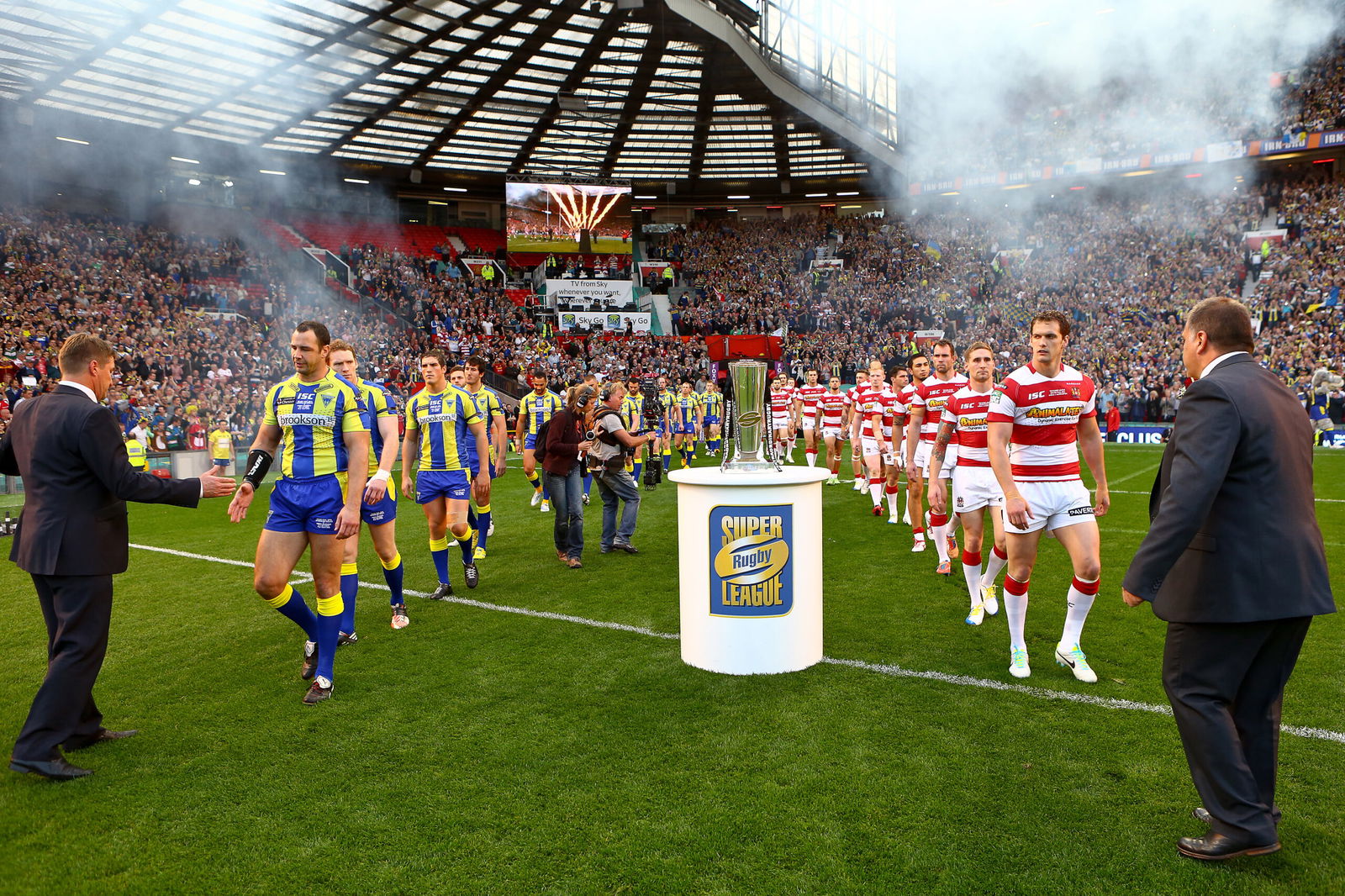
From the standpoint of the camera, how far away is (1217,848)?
2811 millimetres

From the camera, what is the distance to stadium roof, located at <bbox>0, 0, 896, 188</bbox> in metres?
19.8

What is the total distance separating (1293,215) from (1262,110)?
17.1ft

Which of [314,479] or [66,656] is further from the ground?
[314,479]

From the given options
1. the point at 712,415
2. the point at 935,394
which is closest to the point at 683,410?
the point at 712,415

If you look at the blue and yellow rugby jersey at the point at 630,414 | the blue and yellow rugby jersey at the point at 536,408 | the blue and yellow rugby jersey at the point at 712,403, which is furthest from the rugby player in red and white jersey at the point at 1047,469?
the blue and yellow rugby jersey at the point at 712,403

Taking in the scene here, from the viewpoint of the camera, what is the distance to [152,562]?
8.95m

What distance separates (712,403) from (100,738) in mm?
20050

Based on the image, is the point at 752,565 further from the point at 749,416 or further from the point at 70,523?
the point at 70,523

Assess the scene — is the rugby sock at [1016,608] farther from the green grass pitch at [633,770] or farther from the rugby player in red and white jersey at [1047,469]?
the green grass pitch at [633,770]

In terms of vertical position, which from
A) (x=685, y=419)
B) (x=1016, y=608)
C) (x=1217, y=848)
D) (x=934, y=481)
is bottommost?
(x=1217, y=848)

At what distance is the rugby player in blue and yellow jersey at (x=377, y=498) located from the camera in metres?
5.11

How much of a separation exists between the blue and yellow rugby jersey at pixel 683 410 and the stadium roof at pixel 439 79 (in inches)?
434

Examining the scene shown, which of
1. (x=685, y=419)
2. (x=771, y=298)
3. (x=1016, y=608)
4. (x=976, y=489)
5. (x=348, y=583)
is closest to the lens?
(x=1016, y=608)

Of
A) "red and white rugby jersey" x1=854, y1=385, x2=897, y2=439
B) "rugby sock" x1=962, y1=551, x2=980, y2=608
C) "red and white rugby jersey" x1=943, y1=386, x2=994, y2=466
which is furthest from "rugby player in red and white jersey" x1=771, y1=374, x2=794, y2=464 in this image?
"rugby sock" x1=962, y1=551, x2=980, y2=608
